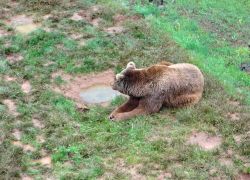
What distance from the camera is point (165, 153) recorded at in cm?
810

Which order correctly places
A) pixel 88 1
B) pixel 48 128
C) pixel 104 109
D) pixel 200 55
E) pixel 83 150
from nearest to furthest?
pixel 83 150 < pixel 48 128 < pixel 104 109 < pixel 200 55 < pixel 88 1

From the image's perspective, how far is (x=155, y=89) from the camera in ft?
30.9

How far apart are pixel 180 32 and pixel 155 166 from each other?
579 centimetres

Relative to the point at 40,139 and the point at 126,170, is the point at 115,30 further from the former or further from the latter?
the point at 126,170

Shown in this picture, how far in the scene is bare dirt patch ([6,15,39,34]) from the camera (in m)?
12.9

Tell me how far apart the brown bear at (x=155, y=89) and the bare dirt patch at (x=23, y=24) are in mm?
4087

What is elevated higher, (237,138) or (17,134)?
(237,138)

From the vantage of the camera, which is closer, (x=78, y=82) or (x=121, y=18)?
(x=78, y=82)

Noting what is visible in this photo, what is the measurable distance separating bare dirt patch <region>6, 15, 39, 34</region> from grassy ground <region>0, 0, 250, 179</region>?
0.18m

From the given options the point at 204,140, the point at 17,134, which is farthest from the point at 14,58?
the point at 204,140

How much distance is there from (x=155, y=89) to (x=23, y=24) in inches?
201

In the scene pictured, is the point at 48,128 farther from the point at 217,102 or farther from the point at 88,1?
the point at 88,1

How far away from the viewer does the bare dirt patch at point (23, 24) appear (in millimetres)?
12898

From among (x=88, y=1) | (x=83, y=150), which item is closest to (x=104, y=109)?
(x=83, y=150)
